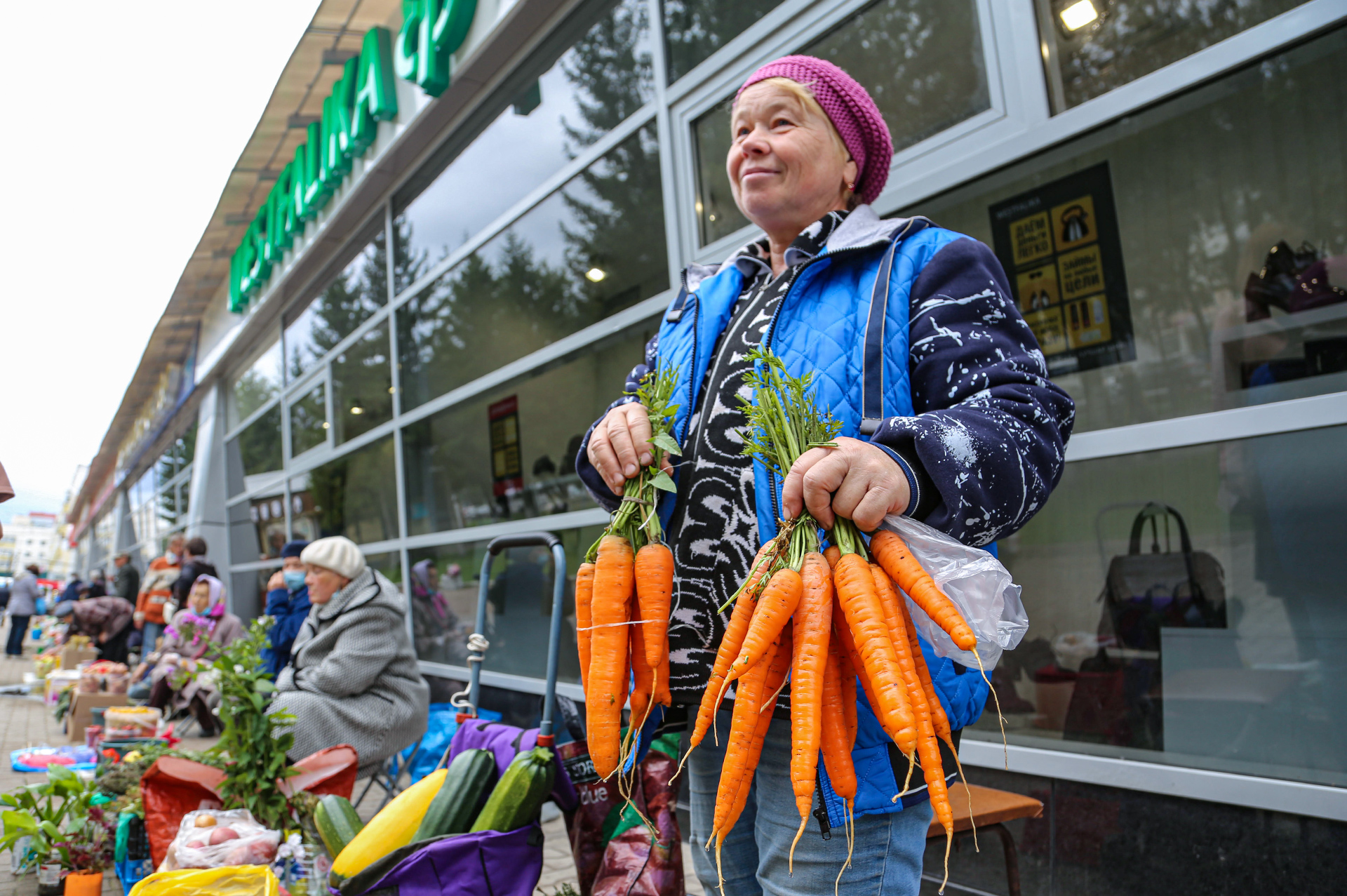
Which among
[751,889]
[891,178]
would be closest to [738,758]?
[751,889]

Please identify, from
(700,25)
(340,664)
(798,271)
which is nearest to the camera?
(798,271)

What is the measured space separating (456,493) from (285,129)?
17.5ft

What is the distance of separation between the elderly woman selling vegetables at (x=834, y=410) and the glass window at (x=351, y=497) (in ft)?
21.4

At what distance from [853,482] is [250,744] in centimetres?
266

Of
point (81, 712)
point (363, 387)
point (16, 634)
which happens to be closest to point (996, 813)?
point (81, 712)

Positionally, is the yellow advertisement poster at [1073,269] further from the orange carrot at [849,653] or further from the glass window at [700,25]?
the orange carrot at [849,653]

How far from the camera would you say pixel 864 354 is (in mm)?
1234

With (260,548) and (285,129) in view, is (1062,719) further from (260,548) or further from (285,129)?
(260,548)

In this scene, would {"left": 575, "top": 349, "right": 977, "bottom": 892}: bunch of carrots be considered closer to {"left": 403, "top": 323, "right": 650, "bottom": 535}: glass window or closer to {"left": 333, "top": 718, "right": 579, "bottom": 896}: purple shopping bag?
{"left": 333, "top": 718, "right": 579, "bottom": 896}: purple shopping bag

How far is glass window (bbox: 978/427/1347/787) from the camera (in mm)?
2148

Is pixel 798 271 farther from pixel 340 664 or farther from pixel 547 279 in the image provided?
pixel 547 279

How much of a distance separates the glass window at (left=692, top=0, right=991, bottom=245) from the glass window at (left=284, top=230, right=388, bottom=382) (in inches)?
217

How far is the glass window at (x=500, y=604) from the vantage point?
16.4 ft

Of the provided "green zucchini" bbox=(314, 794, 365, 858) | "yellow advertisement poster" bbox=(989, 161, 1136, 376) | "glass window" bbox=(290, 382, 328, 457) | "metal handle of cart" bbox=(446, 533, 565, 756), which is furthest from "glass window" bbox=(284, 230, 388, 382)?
"yellow advertisement poster" bbox=(989, 161, 1136, 376)
